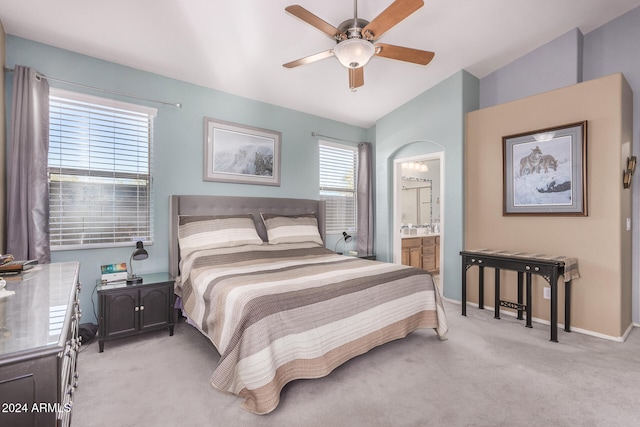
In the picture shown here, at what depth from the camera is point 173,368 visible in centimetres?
235

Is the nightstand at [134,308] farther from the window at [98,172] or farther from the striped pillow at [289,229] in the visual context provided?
the striped pillow at [289,229]

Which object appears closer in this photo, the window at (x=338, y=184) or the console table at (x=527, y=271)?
the console table at (x=527, y=271)

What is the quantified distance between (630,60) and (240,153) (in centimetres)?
450

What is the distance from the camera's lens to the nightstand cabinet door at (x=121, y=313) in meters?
2.63

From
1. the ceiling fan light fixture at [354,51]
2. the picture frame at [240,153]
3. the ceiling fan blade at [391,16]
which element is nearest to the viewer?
the ceiling fan blade at [391,16]

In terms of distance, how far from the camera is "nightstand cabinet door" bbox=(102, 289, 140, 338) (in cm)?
263

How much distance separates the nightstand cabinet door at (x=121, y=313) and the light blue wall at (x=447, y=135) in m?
3.74

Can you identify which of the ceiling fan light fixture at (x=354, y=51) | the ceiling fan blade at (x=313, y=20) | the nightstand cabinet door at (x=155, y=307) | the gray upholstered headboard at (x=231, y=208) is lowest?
the nightstand cabinet door at (x=155, y=307)

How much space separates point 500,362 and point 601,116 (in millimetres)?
2579

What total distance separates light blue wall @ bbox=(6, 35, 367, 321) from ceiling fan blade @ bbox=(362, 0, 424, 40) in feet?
7.28

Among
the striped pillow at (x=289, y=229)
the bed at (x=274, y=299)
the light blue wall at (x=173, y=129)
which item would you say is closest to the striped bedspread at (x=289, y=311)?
the bed at (x=274, y=299)

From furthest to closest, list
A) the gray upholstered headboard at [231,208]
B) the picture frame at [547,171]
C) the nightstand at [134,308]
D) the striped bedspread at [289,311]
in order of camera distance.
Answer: the gray upholstered headboard at [231,208], the picture frame at [547,171], the nightstand at [134,308], the striped bedspread at [289,311]

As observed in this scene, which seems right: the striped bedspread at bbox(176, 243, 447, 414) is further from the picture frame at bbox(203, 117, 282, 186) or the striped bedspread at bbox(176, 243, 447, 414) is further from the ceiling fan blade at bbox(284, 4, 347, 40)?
the ceiling fan blade at bbox(284, 4, 347, 40)

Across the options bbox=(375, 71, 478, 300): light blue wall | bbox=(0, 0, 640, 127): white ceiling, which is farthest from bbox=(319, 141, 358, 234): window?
bbox=(0, 0, 640, 127): white ceiling
